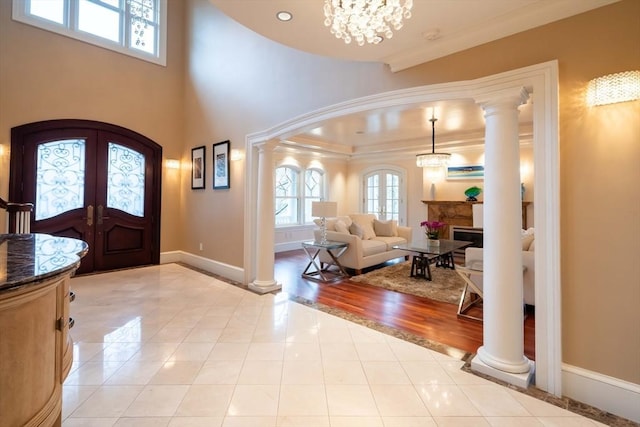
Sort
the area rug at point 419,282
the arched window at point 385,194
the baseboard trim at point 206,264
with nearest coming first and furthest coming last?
1. the area rug at point 419,282
2. the baseboard trim at point 206,264
3. the arched window at point 385,194

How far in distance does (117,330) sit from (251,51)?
3961 mm

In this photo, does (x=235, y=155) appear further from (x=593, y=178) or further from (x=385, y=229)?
(x=593, y=178)

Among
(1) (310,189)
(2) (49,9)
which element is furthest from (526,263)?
(2) (49,9)

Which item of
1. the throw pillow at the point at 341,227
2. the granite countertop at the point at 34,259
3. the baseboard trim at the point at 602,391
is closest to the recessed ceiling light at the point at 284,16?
the granite countertop at the point at 34,259

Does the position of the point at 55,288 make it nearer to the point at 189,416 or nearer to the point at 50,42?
the point at 189,416

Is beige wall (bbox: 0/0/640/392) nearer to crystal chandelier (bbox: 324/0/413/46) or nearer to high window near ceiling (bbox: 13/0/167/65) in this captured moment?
high window near ceiling (bbox: 13/0/167/65)

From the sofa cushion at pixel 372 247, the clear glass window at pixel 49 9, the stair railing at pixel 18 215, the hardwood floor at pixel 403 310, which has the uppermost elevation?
the clear glass window at pixel 49 9

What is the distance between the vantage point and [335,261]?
16.4 feet

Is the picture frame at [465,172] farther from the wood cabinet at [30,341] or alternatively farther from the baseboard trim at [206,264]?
the wood cabinet at [30,341]

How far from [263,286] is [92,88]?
444cm

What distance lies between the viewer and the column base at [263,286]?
4146 millimetres

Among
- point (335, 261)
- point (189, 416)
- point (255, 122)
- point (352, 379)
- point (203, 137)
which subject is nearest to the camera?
point (189, 416)

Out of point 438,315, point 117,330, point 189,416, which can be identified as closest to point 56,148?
point 117,330

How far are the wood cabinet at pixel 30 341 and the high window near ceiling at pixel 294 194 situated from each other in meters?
6.28
